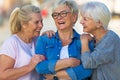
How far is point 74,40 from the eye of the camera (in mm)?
3117

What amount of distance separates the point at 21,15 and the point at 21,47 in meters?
0.28

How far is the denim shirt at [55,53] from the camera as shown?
2996 millimetres

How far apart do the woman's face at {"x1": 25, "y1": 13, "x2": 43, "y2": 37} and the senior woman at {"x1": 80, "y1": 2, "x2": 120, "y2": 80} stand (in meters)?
0.44

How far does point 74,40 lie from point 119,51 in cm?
39

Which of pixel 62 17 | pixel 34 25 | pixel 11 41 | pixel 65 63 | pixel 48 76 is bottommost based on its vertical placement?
pixel 48 76

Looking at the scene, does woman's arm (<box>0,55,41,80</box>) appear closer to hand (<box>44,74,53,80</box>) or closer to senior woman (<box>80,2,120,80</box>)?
hand (<box>44,74,53,80</box>)

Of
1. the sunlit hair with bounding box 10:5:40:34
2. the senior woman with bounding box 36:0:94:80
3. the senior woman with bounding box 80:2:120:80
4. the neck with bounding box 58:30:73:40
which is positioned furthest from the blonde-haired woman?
the senior woman with bounding box 80:2:120:80

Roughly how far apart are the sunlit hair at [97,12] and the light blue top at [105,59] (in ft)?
0.47

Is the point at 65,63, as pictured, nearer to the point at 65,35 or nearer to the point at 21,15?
the point at 65,35

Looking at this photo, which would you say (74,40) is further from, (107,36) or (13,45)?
(13,45)

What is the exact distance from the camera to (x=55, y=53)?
3.06 meters

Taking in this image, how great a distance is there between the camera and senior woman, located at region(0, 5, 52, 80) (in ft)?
10.5

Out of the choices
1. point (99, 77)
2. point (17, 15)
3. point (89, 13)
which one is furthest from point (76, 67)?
point (17, 15)

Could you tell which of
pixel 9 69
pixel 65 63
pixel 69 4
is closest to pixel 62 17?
pixel 69 4
